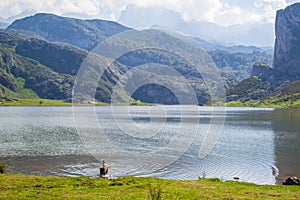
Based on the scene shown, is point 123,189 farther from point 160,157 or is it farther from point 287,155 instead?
point 287,155

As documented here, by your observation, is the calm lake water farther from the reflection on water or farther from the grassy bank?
the grassy bank

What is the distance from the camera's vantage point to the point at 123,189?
1394 inches

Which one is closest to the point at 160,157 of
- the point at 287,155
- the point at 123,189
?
the point at 287,155

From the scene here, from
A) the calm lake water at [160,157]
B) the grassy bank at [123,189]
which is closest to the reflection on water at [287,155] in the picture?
the calm lake water at [160,157]

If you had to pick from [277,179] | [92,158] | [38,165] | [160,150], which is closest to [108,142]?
[160,150]

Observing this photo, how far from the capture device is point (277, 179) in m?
53.8

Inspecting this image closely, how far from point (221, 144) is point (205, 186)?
58.9 meters

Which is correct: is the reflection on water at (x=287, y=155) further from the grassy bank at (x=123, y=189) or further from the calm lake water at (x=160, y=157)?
the grassy bank at (x=123, y=189)

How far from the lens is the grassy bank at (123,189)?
31.8 metres

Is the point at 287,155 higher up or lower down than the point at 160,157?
higher up

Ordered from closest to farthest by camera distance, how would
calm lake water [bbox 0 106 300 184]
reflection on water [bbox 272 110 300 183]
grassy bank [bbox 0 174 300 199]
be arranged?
grassy bank [bbox 0 174 300 199], calm lake water [bbox 0 106 300 184], reflection on water [bbox 272 110 300 183]

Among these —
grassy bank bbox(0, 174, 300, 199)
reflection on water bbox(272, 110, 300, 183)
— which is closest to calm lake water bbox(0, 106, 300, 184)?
reflection on water bbox(272, 110, 300, 183)

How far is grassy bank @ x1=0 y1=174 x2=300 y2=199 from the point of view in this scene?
1251 inches

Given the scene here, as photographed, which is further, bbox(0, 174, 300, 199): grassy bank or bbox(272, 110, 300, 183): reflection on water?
bbox(272, 110, 300, 183): reflection on water
